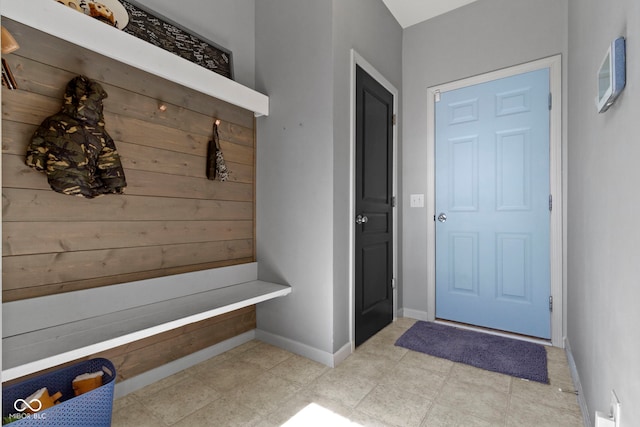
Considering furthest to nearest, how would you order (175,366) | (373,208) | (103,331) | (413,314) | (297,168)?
(413,314), (373,208), (297,168), (175,366), (103,331)

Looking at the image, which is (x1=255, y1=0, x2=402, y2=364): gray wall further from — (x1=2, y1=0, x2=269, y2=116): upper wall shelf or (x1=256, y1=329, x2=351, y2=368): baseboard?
(x1=2, y1=0, x2=269, y2=116): upper wall shelf

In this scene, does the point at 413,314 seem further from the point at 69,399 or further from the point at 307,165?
the point at 69,399

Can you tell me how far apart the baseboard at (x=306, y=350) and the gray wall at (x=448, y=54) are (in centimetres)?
114

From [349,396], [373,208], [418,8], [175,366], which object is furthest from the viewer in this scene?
[418,8]

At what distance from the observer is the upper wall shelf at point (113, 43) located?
4.34 ft

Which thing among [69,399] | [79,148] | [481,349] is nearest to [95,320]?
[69,399]

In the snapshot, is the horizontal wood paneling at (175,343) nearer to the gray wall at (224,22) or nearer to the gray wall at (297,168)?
the gray wall at (297,168)

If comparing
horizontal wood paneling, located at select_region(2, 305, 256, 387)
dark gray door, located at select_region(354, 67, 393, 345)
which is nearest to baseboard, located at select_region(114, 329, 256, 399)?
horizontal wood paneling, located at select_region(2, 305, 256, 387)

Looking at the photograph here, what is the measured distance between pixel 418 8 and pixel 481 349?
2.90 metres

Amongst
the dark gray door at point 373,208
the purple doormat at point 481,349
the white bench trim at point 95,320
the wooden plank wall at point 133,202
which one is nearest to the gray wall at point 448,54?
the dark gray door at point 373,208

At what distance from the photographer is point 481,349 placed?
2.39m

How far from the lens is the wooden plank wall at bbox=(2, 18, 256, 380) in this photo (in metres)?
1.46

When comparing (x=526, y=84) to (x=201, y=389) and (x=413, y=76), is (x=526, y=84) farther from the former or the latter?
(x=201, y=389)

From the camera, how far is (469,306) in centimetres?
284
